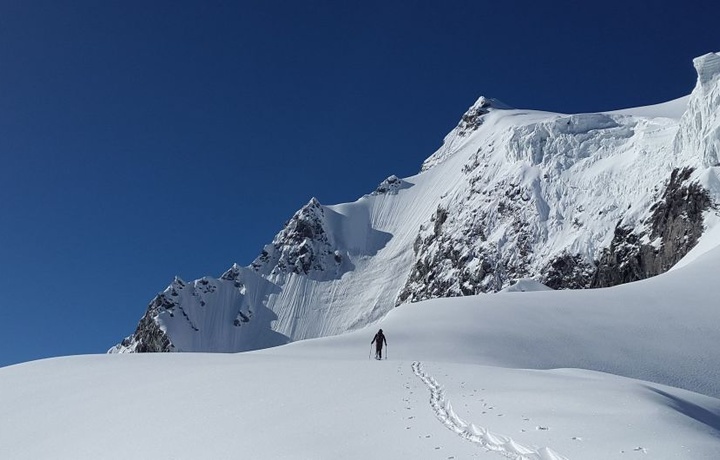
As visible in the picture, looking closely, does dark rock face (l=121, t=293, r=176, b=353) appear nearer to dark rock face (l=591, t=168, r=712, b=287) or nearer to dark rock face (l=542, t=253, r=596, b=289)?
dark rock face (l=542, t=253, r=596, b=289)

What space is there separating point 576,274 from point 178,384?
8717 cm

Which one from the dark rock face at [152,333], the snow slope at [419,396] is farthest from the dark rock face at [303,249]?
the snow slope at [419,396]

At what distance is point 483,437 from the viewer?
1043 cm

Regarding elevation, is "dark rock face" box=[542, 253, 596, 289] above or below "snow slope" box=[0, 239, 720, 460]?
above

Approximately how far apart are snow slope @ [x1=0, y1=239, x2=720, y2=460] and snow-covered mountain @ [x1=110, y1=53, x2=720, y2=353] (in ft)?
159

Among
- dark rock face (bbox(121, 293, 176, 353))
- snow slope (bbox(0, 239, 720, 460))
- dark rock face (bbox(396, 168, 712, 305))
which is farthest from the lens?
dark rock face (bbox(121, 293, 176, 353))

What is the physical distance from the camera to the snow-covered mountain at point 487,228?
81.6m

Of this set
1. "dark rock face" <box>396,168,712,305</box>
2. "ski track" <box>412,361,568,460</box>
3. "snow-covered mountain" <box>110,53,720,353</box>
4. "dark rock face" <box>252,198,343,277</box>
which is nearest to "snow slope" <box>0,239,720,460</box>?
"ski track" <box>412,361,568,460</box>

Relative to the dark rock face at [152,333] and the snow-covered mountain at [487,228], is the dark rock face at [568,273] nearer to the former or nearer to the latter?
the snow-covered mountain at [487,228]

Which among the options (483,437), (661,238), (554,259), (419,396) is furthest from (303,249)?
(483,437)

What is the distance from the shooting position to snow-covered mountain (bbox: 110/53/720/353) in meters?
81.6

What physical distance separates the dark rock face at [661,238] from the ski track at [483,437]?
6579 centimetres

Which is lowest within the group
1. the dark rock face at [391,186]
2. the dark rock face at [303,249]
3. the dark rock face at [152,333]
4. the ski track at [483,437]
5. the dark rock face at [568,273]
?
the ski track at [483,437]

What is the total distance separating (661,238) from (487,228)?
5001 centimetres
